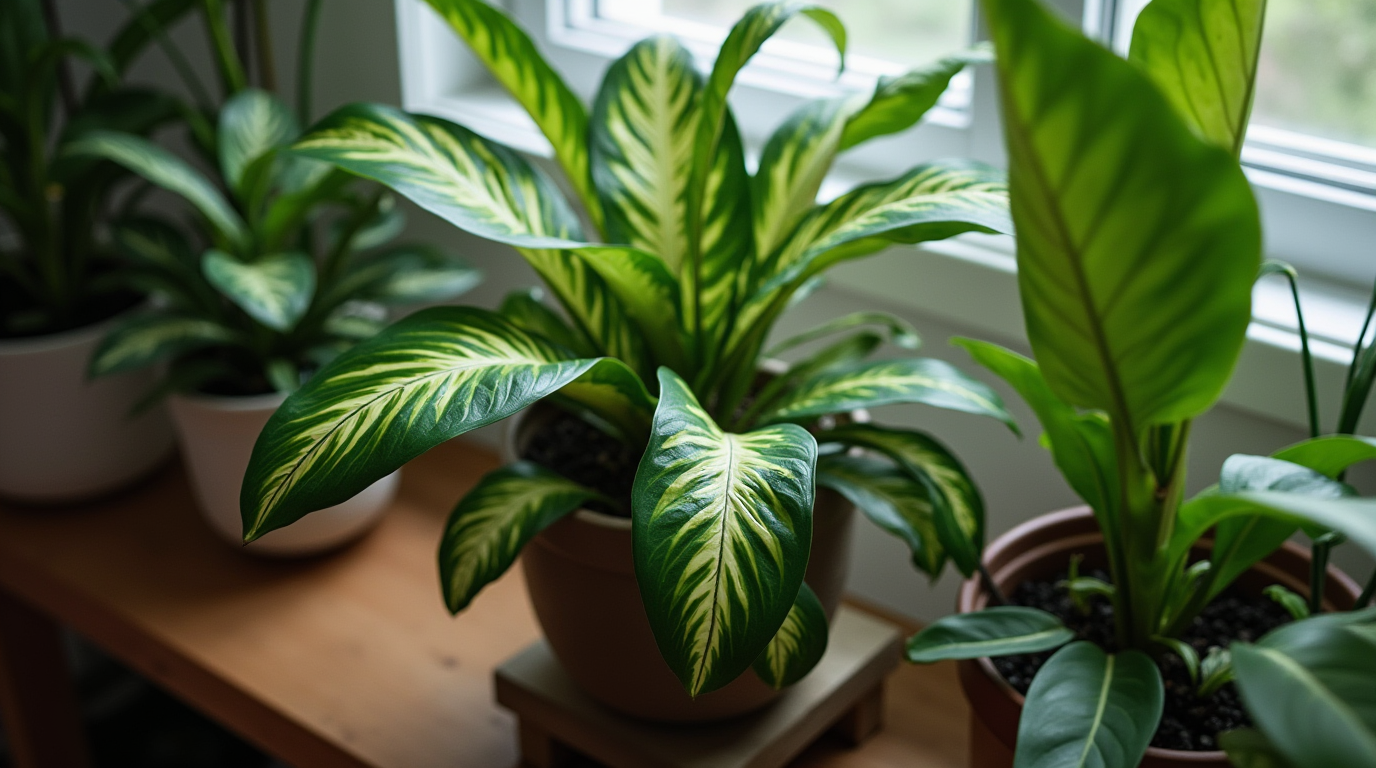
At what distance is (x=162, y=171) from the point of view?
41.1 inches

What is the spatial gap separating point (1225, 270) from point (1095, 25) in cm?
62

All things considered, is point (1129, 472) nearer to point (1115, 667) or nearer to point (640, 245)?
point (1115, 667)

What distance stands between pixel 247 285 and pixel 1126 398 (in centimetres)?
71

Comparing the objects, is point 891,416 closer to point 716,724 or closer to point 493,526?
point 716,724

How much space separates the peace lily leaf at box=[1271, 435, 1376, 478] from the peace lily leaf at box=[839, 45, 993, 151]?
0.31 metres

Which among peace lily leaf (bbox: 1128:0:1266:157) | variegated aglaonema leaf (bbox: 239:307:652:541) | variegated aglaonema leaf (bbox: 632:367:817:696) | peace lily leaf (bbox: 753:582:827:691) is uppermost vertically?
peace lily leaf (bbox: 1128:0:1266:157)

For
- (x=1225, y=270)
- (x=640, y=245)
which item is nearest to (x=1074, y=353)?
(x=1225, y=270)

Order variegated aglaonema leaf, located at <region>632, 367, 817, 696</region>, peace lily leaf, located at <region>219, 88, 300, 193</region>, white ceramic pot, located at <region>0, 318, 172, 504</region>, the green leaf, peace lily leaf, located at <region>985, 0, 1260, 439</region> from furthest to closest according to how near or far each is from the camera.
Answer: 1. white ceramic pot, located at <region>0, 318, 172, 504</region>
2. peace lily leaf, located at <region>219, 88, 300, 193</region>
3. the green leaf
4. variegated aglaonema leaf, located at <region>632, 367, 817, 696</region>
5. peace lily leaf, located at <region>985, 0, 1260, 439</region>

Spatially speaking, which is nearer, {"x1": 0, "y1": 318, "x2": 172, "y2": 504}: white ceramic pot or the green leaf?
the green leaf

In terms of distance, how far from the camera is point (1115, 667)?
26.8 inches

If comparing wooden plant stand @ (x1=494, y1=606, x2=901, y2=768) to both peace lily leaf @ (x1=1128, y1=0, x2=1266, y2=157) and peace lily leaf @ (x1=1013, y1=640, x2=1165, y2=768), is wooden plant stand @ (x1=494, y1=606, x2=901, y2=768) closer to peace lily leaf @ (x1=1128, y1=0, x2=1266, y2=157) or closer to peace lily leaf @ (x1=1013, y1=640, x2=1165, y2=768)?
peace lily leaf @ (x1=1013, y1=640, x2=1165, y2=768)

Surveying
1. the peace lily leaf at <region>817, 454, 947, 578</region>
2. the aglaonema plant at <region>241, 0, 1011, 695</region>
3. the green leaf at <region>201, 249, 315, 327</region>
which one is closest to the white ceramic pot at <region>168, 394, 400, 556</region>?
the green leaf at <region>201, 249, 315, 327</region>

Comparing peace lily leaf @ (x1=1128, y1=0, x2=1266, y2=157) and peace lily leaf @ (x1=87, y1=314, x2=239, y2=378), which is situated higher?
peace lily leaf @ (x1=1128, y1=0, x2=1266, y2=157)

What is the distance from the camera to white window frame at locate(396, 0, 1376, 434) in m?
0.91
